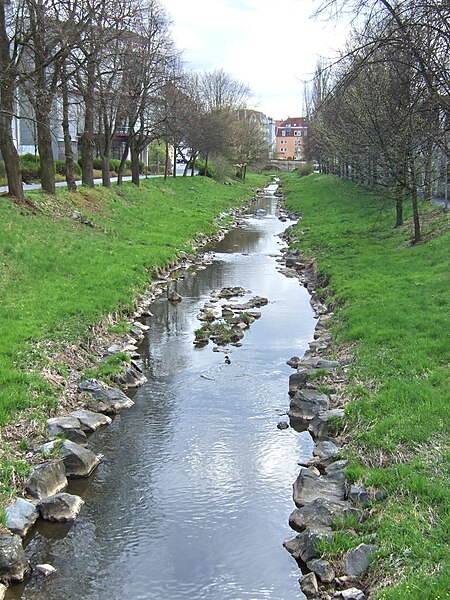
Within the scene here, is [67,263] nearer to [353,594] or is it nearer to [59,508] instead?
[59,508]

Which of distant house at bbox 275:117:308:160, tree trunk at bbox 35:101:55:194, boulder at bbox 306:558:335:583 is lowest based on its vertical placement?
boulder at bbox 306:558:335:583

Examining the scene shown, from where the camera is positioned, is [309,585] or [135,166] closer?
[309,585]

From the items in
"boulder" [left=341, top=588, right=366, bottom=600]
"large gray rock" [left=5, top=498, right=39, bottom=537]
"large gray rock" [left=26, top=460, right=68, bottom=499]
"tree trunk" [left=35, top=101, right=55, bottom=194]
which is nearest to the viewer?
"boulder" [left=341, top=588, right=366, bottom=600]

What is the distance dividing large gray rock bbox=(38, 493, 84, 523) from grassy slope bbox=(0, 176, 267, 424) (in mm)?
1892

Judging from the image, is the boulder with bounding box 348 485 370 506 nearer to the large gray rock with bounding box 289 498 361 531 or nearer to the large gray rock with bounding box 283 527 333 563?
the large gray rock with bounding box 289 498 361 531

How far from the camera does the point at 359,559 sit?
22.0 feet

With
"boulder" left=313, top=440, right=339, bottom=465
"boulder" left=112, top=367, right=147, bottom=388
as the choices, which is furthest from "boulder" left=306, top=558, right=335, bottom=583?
"boulder" left=112, top=367, right=147, bottom=388

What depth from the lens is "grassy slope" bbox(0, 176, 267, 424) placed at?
1191 cm

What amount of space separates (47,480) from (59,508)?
1.86 feet

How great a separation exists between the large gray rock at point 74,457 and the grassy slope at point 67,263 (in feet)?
2.97

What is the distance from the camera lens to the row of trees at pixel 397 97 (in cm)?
1173

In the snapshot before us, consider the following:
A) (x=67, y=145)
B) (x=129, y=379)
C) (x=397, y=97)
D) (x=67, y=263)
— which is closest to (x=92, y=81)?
(x=67, y=145)

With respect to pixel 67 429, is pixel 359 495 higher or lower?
lower

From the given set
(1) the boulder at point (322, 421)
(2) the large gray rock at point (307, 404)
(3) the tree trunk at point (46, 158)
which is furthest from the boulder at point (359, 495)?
(3) the tree trunk at point (46, 158)
